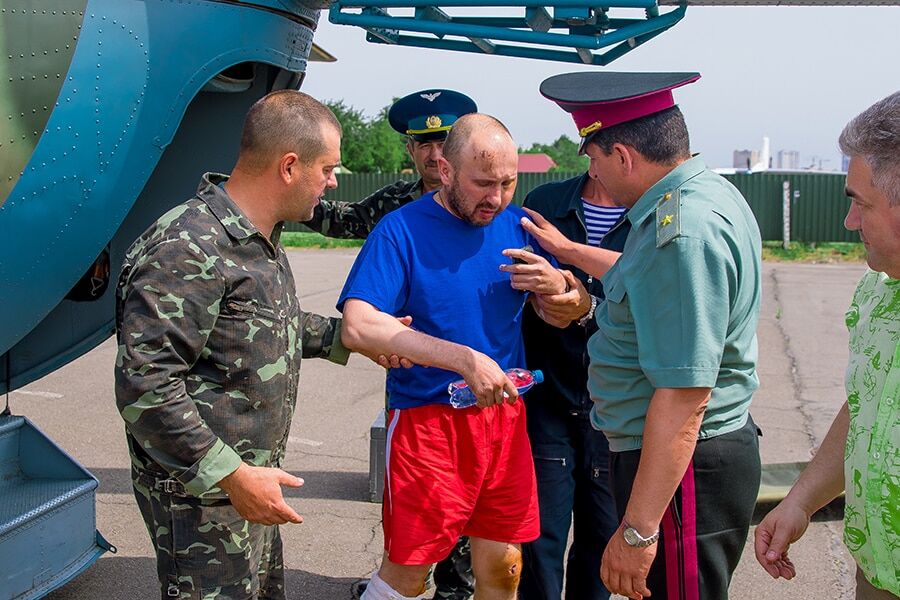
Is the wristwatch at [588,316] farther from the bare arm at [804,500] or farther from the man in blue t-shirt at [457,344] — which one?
the bare arm at [804,500]

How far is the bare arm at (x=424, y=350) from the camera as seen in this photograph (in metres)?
2.69

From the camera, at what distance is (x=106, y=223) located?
3291 millimetres

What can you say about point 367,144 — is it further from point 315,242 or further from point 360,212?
point 360,212

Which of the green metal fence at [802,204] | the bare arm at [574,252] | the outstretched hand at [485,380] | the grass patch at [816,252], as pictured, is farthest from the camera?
the green metal fence at [802,204]

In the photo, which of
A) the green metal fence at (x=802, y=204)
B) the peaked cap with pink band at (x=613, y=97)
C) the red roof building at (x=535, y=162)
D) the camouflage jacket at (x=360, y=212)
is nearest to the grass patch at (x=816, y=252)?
the green metal fence at (x=802, y=204)

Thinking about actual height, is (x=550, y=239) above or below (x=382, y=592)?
above

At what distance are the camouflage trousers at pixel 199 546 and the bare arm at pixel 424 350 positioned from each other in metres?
0.66

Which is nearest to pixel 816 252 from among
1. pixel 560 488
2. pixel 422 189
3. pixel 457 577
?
pixel 422 189

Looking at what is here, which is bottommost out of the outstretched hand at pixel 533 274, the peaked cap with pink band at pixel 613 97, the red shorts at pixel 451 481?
the red shorts at pixel 451 481

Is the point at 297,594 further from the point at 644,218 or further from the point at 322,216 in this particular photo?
the point at 644,218

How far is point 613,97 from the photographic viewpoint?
238 centimetres

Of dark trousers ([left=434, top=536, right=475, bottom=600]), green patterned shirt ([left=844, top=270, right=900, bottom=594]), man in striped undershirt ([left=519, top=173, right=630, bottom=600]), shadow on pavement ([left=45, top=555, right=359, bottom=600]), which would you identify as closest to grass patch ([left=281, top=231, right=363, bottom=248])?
shadow on pavement ([left=45, top=555, right=359, bottom=600])

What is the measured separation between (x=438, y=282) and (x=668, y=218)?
0.95 meters

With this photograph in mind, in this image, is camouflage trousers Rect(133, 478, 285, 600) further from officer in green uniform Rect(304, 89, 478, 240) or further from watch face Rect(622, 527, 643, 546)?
officer in green uniform Rect(304, 89, 478, 240)
